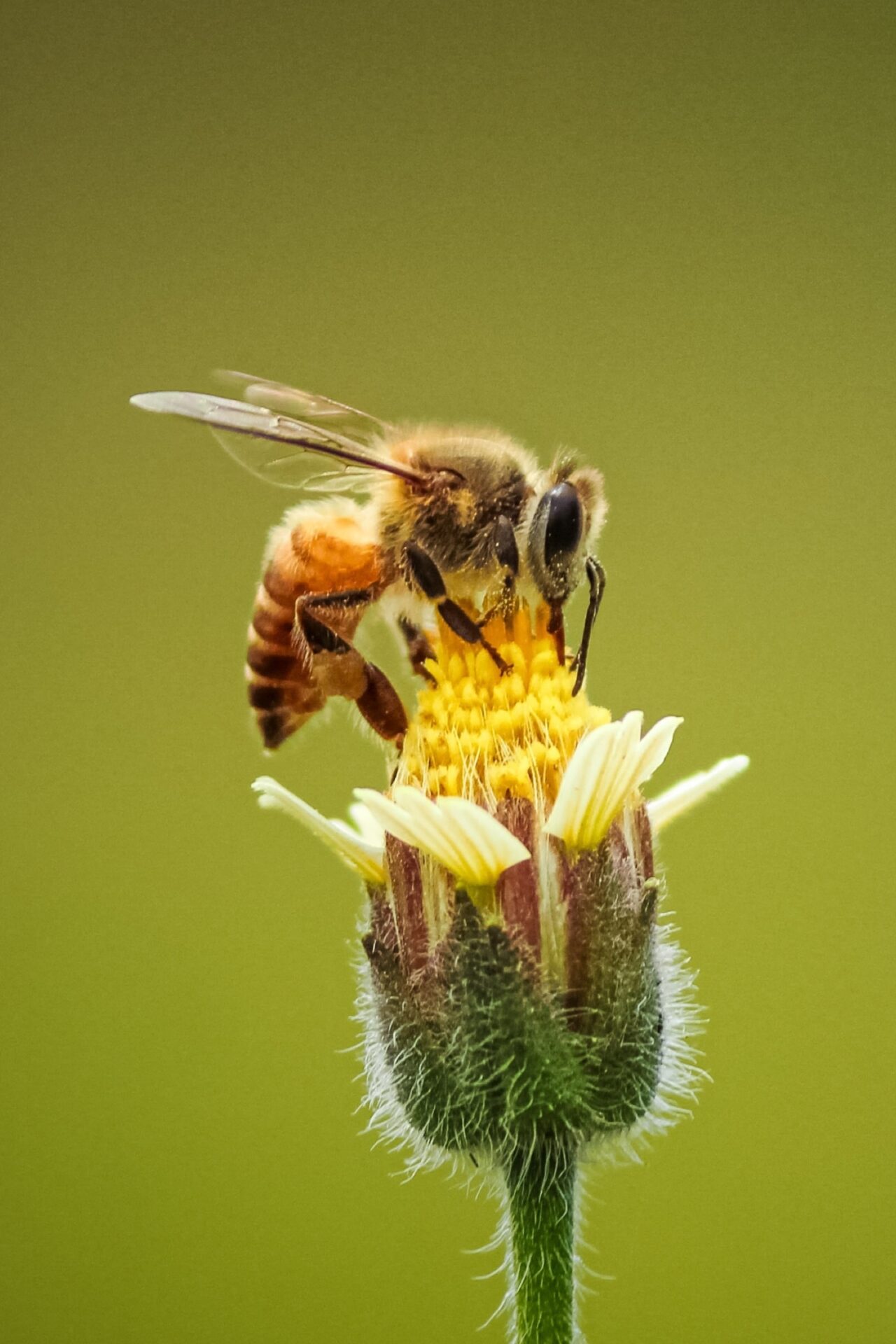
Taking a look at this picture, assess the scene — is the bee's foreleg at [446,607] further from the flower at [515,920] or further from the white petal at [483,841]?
the white petal at [483,841]

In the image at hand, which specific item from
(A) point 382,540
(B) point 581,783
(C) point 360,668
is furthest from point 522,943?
(A) point 382,540

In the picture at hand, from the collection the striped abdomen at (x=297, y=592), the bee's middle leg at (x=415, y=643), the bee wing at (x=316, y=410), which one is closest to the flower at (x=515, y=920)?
the bee's middle leg at (x=415, y=643)

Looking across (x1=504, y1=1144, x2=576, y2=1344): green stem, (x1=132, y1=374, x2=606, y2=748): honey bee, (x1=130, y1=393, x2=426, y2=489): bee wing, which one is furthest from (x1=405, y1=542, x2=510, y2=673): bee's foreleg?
(x1=504, y1=1144, x2=576, y2=1344): green stem

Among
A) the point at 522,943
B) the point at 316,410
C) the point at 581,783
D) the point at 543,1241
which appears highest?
the point at 316,410

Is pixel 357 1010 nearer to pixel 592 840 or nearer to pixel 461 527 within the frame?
pixel 592 840

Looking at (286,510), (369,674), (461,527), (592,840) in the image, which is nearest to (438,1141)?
(592,840)

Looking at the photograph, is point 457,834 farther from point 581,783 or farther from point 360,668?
point 360,668

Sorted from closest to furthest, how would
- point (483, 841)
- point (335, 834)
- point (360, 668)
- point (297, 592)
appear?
1. point (483, 841)
2. point (335, 834)
3. point (360, 668)
4. point (297, 592)

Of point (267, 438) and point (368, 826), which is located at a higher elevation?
point (267, 438)
